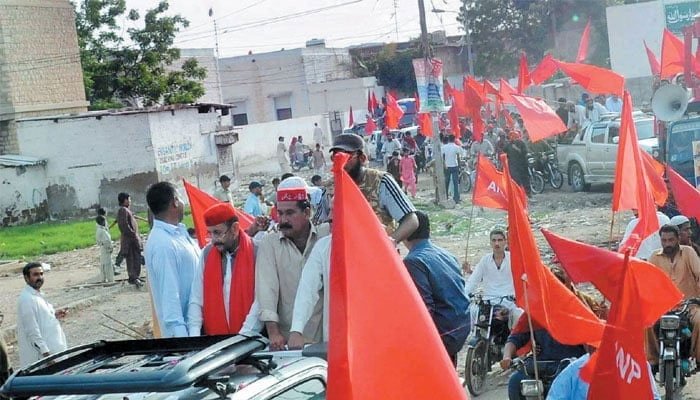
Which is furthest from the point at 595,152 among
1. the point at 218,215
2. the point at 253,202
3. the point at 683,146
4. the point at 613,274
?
the point at 218,215

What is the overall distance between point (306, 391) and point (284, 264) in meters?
1.65

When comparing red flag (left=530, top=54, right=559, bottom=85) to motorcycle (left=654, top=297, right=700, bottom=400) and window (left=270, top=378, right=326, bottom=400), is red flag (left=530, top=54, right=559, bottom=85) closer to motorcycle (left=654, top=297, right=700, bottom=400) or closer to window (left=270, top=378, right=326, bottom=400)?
motorcycle (left=654, top=297, right=700, bottom=400)

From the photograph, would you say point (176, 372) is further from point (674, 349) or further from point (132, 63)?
point (132, 63)

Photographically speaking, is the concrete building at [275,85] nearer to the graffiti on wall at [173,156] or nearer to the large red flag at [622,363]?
the graffiti on wall at [173,156]

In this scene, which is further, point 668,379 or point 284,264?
point 668,379

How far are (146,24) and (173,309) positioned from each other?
124 feet

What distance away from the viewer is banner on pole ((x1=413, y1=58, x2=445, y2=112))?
24.1m

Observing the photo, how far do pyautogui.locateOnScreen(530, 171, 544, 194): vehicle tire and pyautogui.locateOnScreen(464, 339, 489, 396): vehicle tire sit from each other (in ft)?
52.5

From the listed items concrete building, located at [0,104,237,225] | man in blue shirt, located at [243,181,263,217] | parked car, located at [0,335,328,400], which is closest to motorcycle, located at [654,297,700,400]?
parked car, located at [0,335,328,400]

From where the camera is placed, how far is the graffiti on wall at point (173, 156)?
106 feet

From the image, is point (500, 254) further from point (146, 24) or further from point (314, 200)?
point (146, 24)

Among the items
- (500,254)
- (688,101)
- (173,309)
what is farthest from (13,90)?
(173,309)

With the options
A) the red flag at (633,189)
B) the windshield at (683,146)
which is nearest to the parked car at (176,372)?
the red flag at (633,189)

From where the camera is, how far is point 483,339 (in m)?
9.02
